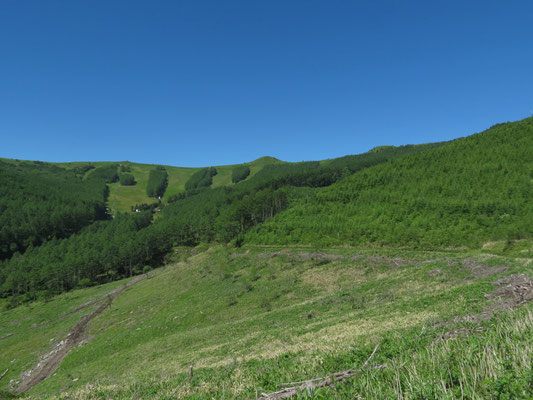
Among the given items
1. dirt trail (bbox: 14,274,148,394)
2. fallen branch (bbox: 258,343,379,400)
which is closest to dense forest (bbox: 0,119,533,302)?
dirt trail (bbox: 14,274,148,394)

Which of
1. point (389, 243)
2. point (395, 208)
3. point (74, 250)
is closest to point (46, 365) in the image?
point (389, 243)

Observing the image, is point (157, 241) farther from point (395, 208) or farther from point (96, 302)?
point (395, 208)

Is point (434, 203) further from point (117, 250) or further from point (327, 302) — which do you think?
point (117, 250)

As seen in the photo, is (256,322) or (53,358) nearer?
(256,322)

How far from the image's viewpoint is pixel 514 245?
122 ft

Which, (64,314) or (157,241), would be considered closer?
(64,314)

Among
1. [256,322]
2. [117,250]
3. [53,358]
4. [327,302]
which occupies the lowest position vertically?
[53,358]

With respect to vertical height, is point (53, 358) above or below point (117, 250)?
below

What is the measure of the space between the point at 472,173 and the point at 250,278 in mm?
75740

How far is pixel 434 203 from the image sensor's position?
6406 centimetres

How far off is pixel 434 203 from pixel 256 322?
195ft

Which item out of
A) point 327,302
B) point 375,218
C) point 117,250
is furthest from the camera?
point 117,250

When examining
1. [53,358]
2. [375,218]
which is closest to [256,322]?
[53,358]

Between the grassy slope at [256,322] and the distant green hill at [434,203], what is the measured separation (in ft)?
38.3
